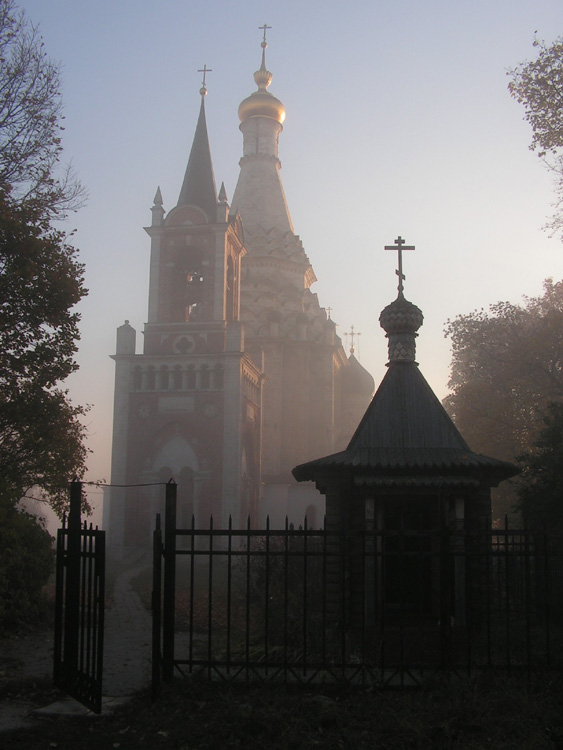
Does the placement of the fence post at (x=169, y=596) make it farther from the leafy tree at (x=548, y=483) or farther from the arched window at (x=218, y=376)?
the arched window at (x=218, y=376)

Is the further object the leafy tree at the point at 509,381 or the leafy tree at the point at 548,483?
the leafy tree at the point at 509,381

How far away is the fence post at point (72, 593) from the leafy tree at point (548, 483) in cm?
771

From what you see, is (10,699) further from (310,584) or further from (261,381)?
(261,381)

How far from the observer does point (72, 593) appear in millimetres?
7398

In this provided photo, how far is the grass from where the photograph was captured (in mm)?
5941

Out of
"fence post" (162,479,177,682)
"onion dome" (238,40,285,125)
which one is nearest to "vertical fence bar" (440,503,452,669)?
"fence post" (162,479,177,682)

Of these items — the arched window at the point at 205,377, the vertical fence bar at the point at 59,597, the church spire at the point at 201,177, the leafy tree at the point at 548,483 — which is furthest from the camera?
the church spire at the point at 201,177

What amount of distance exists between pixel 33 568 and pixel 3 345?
14.7ft

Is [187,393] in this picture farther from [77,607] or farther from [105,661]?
[77,607]

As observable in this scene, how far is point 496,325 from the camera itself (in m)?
25.7

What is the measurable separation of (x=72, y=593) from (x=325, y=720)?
2868 mm

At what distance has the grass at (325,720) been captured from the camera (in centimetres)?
594

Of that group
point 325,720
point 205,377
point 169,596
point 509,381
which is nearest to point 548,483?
point 325,720

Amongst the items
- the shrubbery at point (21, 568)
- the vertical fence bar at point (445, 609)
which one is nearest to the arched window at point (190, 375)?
the shrubbery at point (21, 568)
